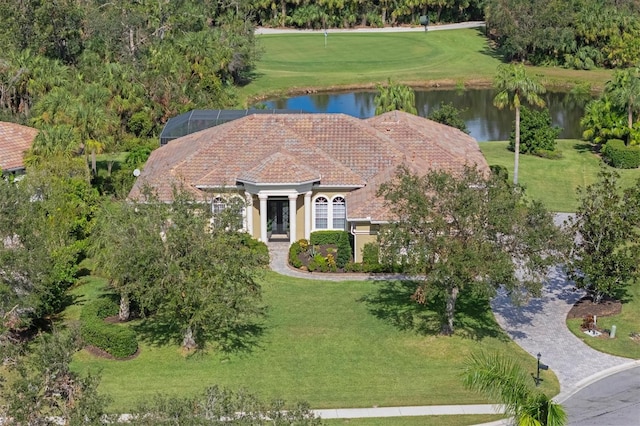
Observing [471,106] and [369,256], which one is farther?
[471,106]

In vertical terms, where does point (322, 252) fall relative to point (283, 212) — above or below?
below

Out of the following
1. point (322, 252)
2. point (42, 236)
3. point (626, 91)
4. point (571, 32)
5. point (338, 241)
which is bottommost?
point (322, 252)

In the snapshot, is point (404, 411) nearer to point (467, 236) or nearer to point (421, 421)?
point (421, 421)

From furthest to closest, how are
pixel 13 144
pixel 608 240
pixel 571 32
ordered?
pixel 571 32 → pixel 13 144 → pixel 608 240

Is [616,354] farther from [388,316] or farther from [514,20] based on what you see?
[514,20]

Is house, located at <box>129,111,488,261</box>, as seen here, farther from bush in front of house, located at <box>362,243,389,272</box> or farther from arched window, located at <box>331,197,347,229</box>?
bush in front of house, located at <box>362,243,389,272</box>

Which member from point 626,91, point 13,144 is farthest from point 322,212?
point 626,91

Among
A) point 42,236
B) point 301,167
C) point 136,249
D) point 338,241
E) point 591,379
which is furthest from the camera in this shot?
point 301,167
